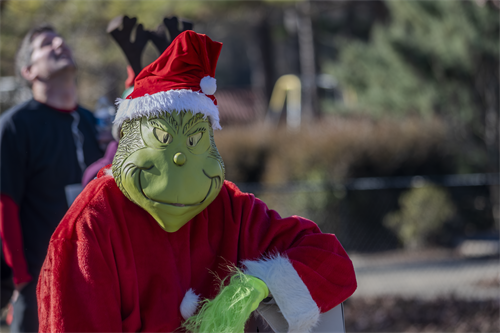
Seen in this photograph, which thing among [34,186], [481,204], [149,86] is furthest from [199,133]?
[481,204]

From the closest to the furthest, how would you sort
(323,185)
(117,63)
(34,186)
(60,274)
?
(60,274) < (34,186) < (323,185) < (117,63)

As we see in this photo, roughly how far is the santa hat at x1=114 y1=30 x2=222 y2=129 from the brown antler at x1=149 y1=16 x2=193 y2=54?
806 mm

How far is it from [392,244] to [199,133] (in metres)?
7.08

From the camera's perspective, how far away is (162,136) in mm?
1795

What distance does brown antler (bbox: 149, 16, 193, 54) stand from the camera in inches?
105

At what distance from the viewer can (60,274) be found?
5.46 ft

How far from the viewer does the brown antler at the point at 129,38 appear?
2.65m

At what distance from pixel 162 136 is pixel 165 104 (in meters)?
0.11

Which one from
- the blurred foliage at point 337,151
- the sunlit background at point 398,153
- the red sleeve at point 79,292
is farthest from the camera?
the blurred foliage at point 337,151

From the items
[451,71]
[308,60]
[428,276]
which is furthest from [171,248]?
[308,60]

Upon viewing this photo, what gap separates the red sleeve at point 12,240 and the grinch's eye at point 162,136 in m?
1.33

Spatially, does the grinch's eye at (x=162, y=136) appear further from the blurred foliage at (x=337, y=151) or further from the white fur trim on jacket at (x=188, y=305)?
the blurred foliage at (x=337, y=151)

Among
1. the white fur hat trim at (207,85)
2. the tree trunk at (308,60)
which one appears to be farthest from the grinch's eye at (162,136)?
the tree trunk at (308,60)

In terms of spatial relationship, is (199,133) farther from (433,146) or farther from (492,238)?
(433,146)
